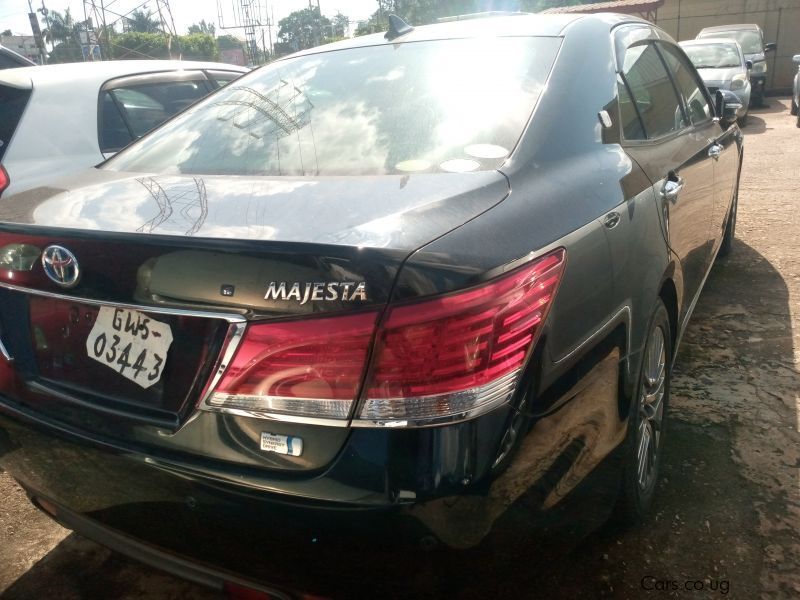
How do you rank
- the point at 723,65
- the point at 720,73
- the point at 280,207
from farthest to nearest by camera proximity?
the point at 723,65 → the point at 720,73 → the point at 280,207

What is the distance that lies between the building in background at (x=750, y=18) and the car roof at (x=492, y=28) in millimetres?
17953

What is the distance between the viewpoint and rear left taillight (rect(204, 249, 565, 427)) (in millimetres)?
1386

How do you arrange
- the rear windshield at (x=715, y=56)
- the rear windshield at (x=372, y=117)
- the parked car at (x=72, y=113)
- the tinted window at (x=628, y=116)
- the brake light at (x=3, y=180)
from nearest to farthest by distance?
1. the rear windshield at (x=372, y=117)
2. the tinted window at (x=628, y=116)
3. the brake light at (x=3, y=180)
4. the parked car at (x=72, y=113)
5. the rear windshield at (x=715, y=56)

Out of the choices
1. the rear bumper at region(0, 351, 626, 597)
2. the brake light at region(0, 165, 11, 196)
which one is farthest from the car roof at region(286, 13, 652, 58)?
the brake light at region(0, 165, 11, 196)

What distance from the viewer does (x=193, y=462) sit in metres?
1.55

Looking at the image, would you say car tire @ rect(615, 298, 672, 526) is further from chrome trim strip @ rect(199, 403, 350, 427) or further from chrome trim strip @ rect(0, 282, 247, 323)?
chrome trim strip @ rect(0, 282, 247, 323)

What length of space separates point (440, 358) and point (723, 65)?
46.0 feet

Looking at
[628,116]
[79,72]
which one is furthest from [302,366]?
[79,72]

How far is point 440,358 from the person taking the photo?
1.40 meters

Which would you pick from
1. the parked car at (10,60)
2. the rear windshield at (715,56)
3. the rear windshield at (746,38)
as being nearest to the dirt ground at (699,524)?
the parked car at (10,60)

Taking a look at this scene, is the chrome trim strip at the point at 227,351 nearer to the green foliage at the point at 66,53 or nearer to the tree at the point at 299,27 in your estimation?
the tree at the point at 299,27

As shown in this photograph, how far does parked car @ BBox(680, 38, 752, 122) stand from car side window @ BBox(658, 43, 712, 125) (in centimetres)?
921

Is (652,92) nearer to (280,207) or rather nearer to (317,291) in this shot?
(280,207)

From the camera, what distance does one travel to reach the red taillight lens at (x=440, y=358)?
1.38 m
